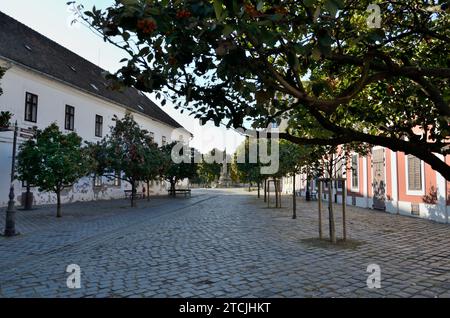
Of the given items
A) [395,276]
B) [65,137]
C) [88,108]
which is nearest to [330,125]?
[395,276]

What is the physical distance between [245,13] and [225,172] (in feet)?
252

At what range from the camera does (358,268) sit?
6.98m

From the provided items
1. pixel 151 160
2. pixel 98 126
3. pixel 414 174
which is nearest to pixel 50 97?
pixel 98 126

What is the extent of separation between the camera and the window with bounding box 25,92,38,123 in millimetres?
21359

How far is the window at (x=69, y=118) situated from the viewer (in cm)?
2523

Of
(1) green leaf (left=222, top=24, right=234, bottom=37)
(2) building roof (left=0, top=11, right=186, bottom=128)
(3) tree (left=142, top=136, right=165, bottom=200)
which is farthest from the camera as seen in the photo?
(2) building roof (left=0, top=11, right=186, bottom=128)

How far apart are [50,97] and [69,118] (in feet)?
8.12

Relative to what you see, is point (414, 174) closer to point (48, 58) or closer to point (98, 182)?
point (98, 182)

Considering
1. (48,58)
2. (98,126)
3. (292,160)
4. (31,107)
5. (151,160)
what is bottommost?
(292,160)

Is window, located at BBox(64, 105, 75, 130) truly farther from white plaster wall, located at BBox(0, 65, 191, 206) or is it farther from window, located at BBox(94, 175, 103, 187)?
window, located at BBox(94, 175, 103, 187)

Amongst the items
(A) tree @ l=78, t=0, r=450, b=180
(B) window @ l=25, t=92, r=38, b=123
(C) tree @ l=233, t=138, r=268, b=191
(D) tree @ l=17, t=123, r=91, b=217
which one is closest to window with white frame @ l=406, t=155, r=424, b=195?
(C) tree @ l=233, t=138, r=268, b=191

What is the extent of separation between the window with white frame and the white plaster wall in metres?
19.1

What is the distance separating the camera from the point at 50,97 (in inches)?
915
